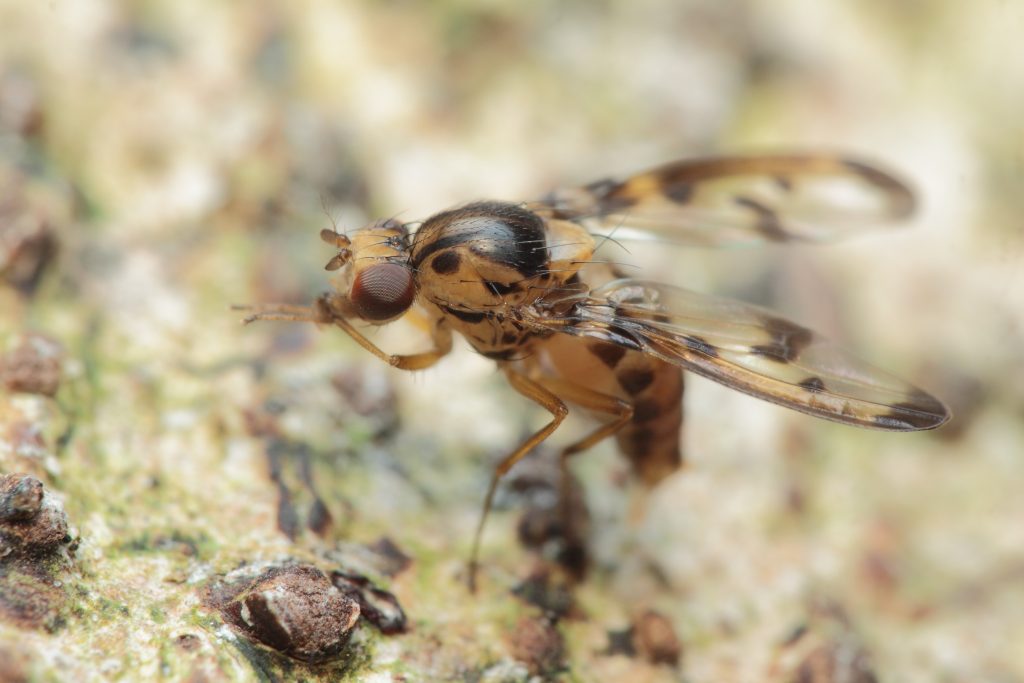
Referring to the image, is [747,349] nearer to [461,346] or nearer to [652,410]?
[652,410]

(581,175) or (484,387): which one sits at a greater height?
(581,175)

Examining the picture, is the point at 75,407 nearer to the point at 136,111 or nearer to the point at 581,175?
the point at 136,111

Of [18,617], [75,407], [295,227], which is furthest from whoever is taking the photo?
[295,227]

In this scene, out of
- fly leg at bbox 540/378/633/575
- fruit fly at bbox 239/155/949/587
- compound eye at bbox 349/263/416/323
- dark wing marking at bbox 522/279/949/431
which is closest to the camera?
dark wing marking at bbox 522/279/949/431

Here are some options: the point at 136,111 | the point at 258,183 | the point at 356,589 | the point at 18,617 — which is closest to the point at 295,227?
the point at 258,183

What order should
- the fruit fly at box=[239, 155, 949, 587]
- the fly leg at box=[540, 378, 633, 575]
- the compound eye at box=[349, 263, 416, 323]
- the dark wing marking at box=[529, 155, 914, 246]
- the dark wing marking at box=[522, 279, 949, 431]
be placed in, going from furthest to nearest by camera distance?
the dark wing marking at box=[529, 155, 914, 246] < the fly leg at box=[540, 378, 633, 575] < the compound eye at box=[349, 263, 416, 323] < the fruit fly at box=[239, 155, 949, 587] < the dark wing marking at box=[522, 279, 949, 431]

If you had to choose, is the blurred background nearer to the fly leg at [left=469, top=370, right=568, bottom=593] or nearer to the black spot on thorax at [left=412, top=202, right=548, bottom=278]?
the fly leg at [left=469, top=370, right=568, bottom=593]

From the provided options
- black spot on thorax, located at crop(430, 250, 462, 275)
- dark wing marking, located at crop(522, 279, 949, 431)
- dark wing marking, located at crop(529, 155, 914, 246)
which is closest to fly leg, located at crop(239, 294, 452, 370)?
black spot on thorax, located at crop(430, 250, 462, 275)
